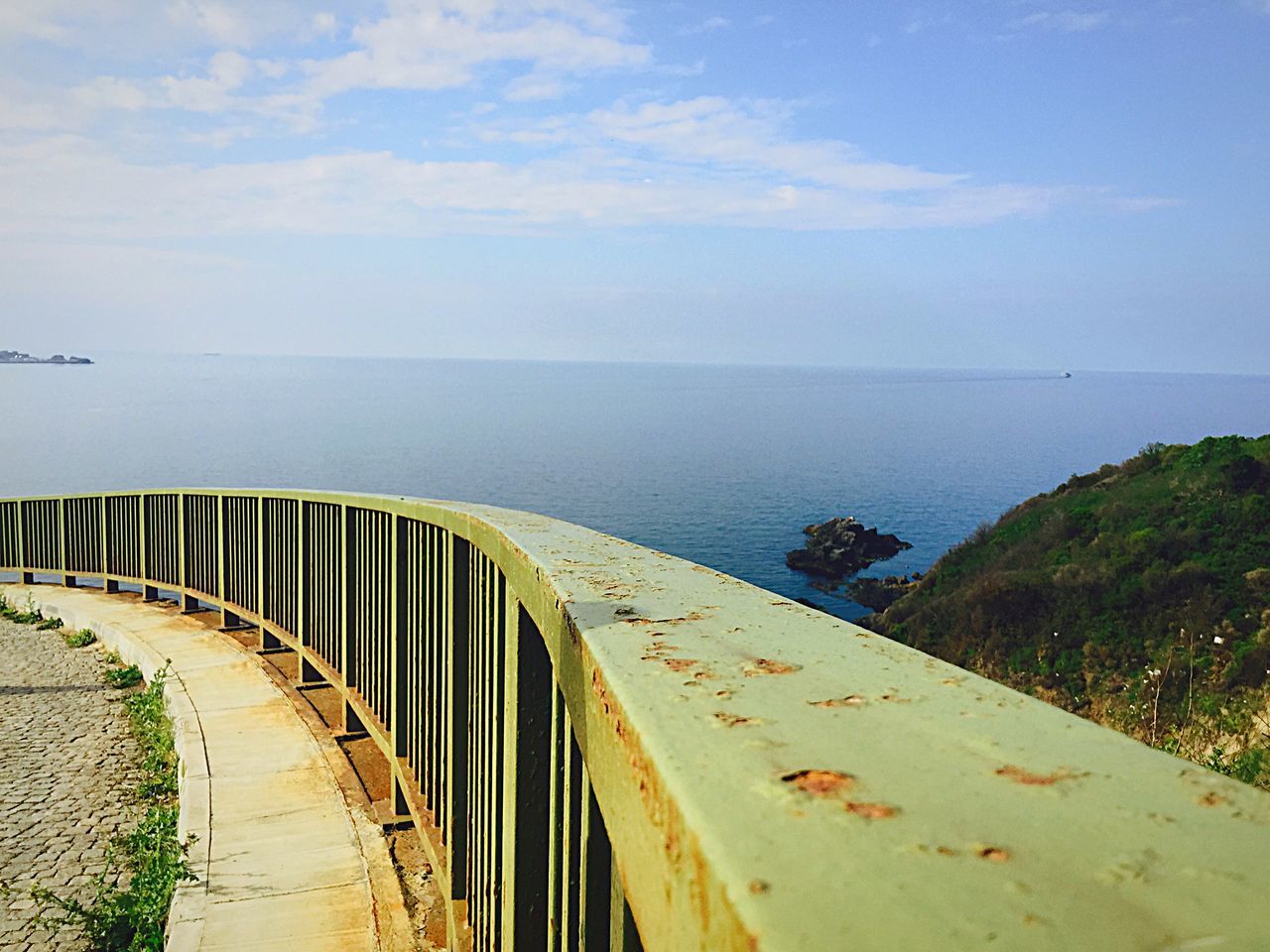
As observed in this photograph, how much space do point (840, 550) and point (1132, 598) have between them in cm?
2157

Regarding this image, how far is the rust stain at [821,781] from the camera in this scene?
792 millimetres

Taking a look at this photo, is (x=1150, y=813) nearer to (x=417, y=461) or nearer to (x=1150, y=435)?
(x=417, y=461)

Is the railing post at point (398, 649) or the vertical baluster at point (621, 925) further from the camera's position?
the railing post at point (398, 649)

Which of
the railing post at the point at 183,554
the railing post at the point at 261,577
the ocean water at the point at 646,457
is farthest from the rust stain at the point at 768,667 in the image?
the ocean water at the point at 646,457

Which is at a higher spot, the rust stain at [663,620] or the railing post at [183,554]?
the rust stain at [663,620]

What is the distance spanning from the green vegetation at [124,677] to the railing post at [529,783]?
7.77 metres

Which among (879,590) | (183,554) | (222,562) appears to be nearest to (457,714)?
(222,562)

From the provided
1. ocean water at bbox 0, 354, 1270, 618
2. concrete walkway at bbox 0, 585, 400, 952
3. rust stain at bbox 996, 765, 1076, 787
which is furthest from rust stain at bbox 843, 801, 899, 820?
ocean water at bbox 0, 354, 1270, 618

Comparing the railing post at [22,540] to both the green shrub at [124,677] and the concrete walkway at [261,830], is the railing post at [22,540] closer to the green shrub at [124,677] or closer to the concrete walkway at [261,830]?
the green shrub at [124,677]

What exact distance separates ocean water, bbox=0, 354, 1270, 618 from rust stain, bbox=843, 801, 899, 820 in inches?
1187

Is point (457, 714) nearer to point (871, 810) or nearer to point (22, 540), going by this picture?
point (871, 810)

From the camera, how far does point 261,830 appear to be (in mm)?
5027

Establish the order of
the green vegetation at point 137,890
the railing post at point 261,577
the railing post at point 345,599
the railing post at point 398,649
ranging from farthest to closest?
the railing post at point 261,577 → the railing post at point 345,599 → the railing post at point 398,649 → the green vegetation at point 137,890

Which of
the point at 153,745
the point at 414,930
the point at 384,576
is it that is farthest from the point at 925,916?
the point at 153,745
